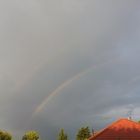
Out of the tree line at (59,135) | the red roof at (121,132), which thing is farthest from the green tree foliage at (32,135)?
the red roof at (121,132)

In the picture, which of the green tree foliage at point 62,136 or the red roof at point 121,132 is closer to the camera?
the red roof at point 121,132

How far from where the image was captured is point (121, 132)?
182 feet

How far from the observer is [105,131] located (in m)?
56.1

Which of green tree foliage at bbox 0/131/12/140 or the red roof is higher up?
green tree foliage at bbox 0/131/12/140

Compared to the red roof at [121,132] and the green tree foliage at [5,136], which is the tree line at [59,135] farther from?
→ the red roof at [121,132]

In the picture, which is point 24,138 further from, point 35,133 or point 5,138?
point 5,138

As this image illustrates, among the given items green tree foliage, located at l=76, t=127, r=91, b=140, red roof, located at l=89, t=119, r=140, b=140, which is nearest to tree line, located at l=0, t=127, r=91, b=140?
green tree foliage, located at l=76, t=127, r=91, b=140

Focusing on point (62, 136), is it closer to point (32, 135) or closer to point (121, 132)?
point (32, 135)

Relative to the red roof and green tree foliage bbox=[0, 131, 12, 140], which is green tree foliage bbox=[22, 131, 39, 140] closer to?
green tree foliage bbox=[0, 131, 12, 140]

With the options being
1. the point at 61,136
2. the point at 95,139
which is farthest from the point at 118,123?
the point at 61,136

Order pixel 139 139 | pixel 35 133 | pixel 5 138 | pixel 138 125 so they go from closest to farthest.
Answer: pixel 139 139
pixel 138 125
pixel 5 138
pixel 35 133

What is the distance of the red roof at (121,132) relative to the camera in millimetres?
54244

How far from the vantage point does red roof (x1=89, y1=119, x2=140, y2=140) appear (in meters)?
54.2

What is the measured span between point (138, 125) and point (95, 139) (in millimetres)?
9452
